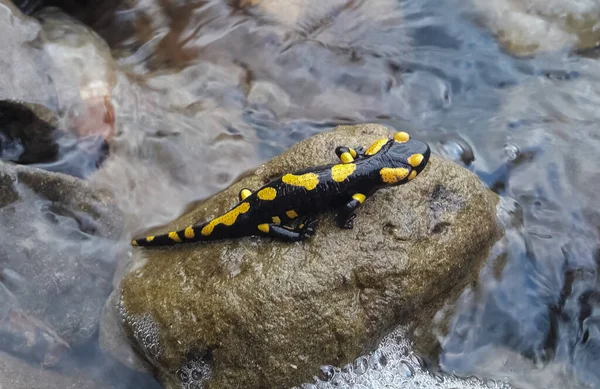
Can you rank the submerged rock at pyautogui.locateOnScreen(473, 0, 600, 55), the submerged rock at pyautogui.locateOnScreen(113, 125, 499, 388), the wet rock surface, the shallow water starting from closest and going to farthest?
the submerged rock at pyautogui.locateOnScreen(113, 125, 499, 388) → the shallow water → the wet rock surface → the submerged rock at pyautogui.locateOnScreen(473, 0, 600, 55)

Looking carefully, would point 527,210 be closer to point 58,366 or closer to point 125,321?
point 125,321

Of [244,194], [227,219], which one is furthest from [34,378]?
[244,194]

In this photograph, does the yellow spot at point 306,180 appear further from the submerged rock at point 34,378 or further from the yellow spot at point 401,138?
the submerged rock at point 34,378

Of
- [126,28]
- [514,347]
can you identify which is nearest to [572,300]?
[514,347]

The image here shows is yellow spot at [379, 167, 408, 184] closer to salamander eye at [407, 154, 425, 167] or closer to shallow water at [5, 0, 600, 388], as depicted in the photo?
salamander eye at [407, 154, 425, 167]

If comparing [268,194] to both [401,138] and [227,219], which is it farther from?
[401,138]

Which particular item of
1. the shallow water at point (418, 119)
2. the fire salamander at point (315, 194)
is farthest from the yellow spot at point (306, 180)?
the shallow water at point (418, 119)

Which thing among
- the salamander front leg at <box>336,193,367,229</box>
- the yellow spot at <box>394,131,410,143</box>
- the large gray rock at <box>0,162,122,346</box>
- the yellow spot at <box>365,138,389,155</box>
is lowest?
the large gray rock at <box>0,162,122,346</box>

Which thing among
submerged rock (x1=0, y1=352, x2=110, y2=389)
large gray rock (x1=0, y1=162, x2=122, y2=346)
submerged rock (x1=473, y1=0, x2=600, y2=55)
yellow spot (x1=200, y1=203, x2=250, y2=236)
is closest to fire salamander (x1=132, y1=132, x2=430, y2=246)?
yellow spot (x1=200, y1=203, x2=250, y2=236)
